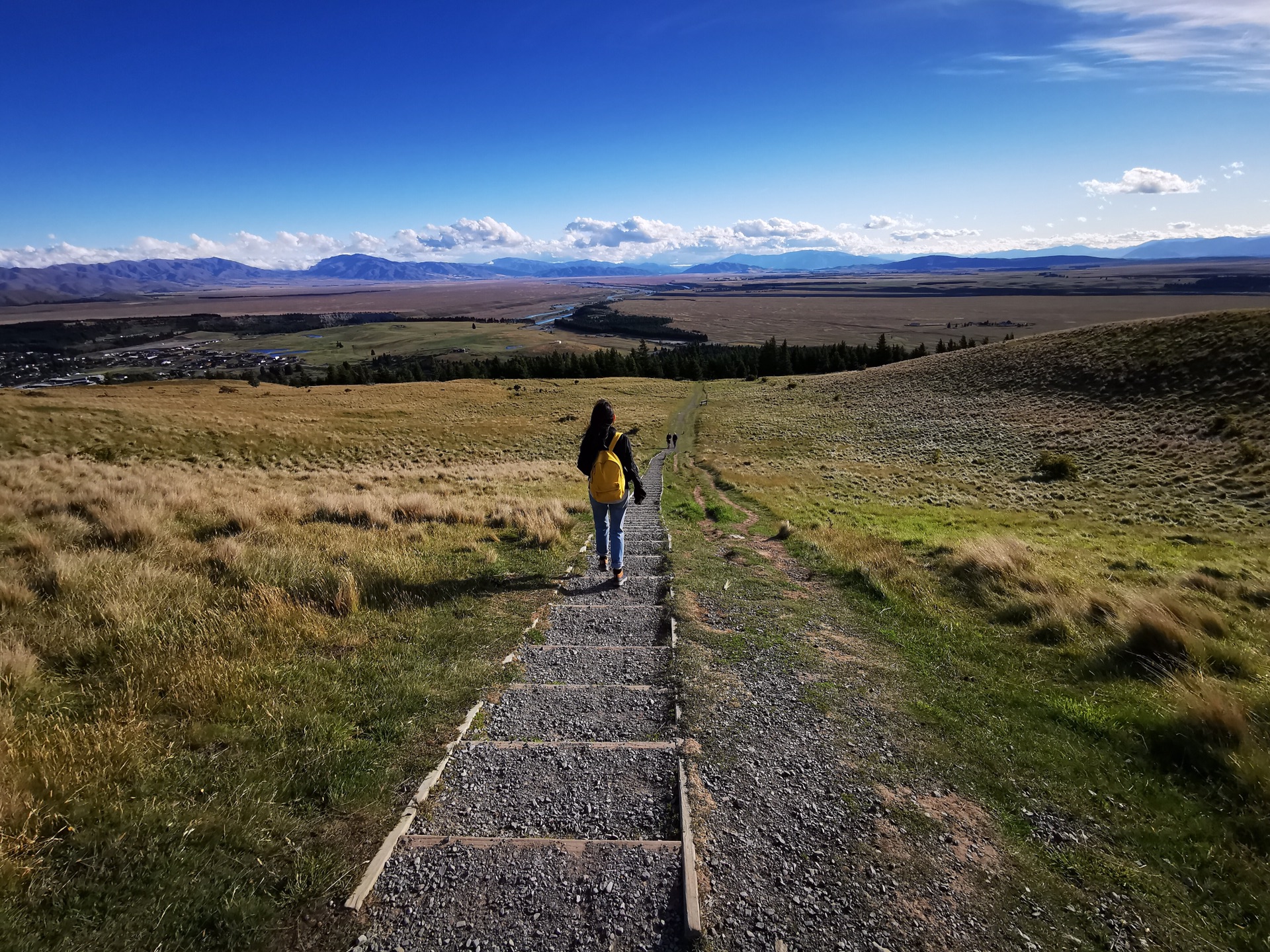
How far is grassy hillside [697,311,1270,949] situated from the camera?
3.72 meters

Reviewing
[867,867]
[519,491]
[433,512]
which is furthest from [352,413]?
[867,867]

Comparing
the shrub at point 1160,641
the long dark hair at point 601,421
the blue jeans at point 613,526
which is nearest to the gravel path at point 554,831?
the blue jeans at point 613,526

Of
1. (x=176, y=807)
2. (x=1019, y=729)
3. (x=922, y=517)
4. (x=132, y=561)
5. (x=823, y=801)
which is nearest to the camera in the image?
(x=176, y=807)

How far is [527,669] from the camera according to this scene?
6.00 meters

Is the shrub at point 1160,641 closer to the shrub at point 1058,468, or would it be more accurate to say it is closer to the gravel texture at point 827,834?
the gravel texture at point 827,834

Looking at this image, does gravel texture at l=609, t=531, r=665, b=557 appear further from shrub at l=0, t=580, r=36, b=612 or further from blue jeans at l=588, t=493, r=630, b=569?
shrub at l=0, t=580, r=36, b=612

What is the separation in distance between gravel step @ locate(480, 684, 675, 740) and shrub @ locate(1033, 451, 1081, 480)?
34.5m

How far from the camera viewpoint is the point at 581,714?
5.11 m

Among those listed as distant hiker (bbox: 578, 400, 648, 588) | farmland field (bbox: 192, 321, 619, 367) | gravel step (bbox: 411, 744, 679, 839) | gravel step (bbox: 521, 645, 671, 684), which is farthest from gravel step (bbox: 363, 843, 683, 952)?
farmland field (bbox: 192, 321, 619, 367)

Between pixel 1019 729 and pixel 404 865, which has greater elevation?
pixel 404 865

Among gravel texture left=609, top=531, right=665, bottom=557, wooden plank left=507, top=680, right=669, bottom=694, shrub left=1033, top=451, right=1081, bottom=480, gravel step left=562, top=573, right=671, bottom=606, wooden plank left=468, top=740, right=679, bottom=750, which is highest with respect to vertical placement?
wooden plank left=468, top=740, right=679, bottom=750

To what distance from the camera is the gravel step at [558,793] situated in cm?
373

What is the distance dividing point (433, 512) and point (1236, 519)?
28.9 meters

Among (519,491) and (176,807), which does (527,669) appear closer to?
(176,807)
